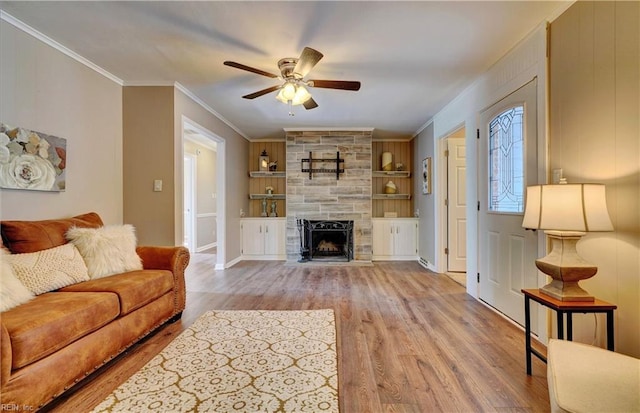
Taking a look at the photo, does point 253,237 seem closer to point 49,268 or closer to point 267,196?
point 267,196

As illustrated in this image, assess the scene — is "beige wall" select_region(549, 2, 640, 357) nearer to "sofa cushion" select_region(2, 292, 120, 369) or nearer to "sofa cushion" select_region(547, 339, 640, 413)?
"sofa cushion" select_region(547, 339, 640, 413)

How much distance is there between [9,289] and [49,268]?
37 cm

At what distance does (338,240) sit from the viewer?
18.1 feet

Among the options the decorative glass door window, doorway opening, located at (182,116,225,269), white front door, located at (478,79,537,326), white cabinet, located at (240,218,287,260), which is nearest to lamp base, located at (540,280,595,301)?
white front door, located at (478,79,537,326)

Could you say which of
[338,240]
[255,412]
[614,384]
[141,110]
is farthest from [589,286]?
[141,110]

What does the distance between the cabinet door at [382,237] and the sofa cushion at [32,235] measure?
4.53 m

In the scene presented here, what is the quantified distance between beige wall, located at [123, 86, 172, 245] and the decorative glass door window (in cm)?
345

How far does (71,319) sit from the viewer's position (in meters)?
1.59

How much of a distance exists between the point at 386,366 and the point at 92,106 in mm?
3567

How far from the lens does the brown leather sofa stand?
134cm

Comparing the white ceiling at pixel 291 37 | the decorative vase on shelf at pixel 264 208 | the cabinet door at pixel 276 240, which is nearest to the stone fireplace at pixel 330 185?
the cabinet door at pixel 276 240

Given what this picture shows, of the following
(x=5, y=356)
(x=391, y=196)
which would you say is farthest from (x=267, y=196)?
(x=5, y=356)

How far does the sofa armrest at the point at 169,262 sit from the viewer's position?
2.62 metres

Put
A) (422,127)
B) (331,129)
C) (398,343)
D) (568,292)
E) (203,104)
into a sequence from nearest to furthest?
(568,292), (398,343), (203,104), (422,127), (331,129)
